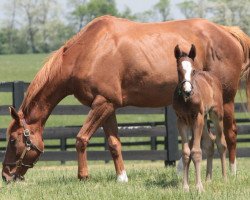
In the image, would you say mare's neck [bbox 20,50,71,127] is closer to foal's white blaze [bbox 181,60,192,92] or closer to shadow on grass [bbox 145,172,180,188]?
shadow on grass [bbox 145,172,180,188]

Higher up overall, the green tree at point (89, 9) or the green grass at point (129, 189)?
the green grass at point (129, 189)

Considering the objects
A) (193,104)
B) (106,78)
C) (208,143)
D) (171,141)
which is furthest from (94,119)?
(171,141)

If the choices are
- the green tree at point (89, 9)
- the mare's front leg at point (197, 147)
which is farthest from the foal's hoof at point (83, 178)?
the green tree at point (89, 9)

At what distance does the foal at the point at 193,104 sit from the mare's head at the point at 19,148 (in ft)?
6.93

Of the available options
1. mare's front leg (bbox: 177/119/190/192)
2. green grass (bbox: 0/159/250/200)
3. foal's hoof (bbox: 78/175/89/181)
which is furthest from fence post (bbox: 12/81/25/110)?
mare's front leg (bbox: 177/119/190/192)

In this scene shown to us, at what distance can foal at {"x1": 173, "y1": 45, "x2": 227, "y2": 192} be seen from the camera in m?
7.89

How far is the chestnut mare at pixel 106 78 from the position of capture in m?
9.41

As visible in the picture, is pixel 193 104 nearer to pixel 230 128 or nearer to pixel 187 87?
pixel 187 87

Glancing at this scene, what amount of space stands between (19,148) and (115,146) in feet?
4.16

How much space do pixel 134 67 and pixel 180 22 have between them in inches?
45.5

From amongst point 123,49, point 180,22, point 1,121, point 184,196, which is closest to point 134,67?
point 123,49

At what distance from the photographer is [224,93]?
10.1m

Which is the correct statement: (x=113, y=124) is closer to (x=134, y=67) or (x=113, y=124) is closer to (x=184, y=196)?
(x=134, y=67)

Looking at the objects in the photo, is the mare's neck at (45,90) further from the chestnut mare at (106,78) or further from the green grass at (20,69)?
the green grass at (20,69)
